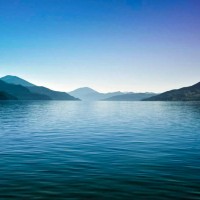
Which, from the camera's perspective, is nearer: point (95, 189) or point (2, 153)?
point (95, 189)

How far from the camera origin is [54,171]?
23328mm

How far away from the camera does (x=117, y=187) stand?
19250mm

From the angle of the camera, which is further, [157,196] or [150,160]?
[150,160]

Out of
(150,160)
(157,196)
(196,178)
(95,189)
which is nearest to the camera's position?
(157,196)

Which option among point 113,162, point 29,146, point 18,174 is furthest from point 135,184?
point 29,146

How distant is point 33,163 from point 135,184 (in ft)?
37.2

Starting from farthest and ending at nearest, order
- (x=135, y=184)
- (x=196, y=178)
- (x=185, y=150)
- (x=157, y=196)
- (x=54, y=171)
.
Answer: (x=185, y=150)
(x=54, y=171)
(x=196, y=178)
(x=135, y=184)
(x=157, y=196)

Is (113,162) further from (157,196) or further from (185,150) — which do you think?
(185,150)

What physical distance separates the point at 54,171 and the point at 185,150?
18.9 metres

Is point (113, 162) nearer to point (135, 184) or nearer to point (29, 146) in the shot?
→ point (135, 184)

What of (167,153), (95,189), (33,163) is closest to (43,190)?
(95,189)

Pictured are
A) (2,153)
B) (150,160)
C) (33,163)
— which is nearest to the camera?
(33,163)

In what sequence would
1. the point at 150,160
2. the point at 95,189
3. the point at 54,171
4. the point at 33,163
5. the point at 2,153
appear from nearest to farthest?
the point at 95,189
the point at 54,171
the point at 33,163
the point at 150,160
the point at 2,153

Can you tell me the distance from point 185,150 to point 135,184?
17.0 meters
